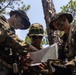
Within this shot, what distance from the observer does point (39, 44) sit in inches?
155

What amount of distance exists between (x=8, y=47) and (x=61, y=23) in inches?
33.5

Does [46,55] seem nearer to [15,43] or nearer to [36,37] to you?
[15,43]

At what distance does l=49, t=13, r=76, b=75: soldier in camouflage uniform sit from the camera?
11.1ft

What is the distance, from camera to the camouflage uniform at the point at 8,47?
3250 millimetres

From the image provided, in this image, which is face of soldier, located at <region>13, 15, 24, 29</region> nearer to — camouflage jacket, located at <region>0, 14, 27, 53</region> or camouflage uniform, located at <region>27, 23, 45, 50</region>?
camouflage uniform, located at <region>27, 23, 45, 50</region>

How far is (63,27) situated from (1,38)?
3.17 feet

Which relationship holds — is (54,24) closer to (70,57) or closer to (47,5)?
(70,57)

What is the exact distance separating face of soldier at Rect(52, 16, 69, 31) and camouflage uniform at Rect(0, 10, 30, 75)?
2.23ft

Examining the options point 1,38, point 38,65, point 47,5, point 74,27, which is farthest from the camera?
point 47,5

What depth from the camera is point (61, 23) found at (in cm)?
378

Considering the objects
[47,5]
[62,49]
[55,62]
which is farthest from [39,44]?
[47,5]

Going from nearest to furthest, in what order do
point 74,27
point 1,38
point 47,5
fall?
point 1,38 < point 74,27 < point 47,5

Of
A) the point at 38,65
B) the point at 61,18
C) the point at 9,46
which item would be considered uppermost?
the point at 61,18

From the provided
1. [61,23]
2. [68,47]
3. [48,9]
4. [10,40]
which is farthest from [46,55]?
[48,9]
